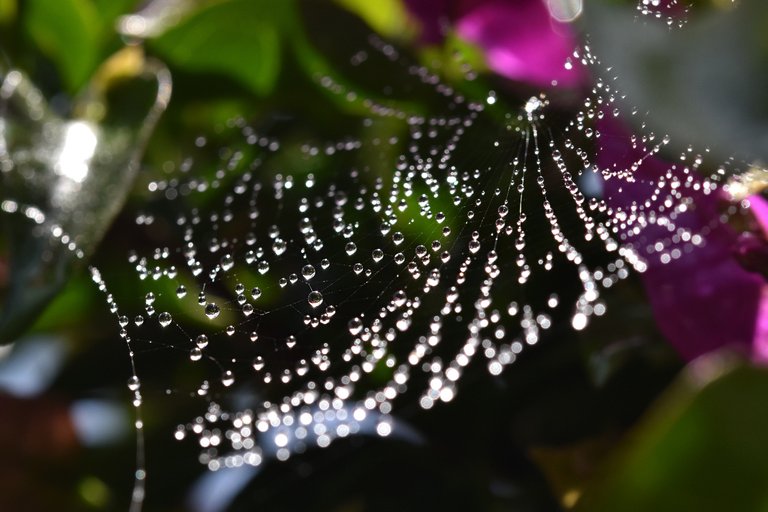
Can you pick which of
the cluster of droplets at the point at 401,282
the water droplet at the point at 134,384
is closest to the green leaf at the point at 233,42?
the cluster of droplets at the point at 401,282

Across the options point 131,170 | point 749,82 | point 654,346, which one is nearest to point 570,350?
point 654,346

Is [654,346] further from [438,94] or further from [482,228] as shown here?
[438,94]

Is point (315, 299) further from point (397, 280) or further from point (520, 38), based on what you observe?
point (520, 38)

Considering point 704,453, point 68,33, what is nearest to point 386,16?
point 68,33

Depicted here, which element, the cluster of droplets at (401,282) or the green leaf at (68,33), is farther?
the green leaf at (68,33)

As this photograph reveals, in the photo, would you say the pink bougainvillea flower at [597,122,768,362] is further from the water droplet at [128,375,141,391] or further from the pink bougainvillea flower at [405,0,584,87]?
the water droplet at [128,375,141,391]

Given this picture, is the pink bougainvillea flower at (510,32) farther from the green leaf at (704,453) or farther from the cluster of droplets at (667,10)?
the green leaf at (704,453)
